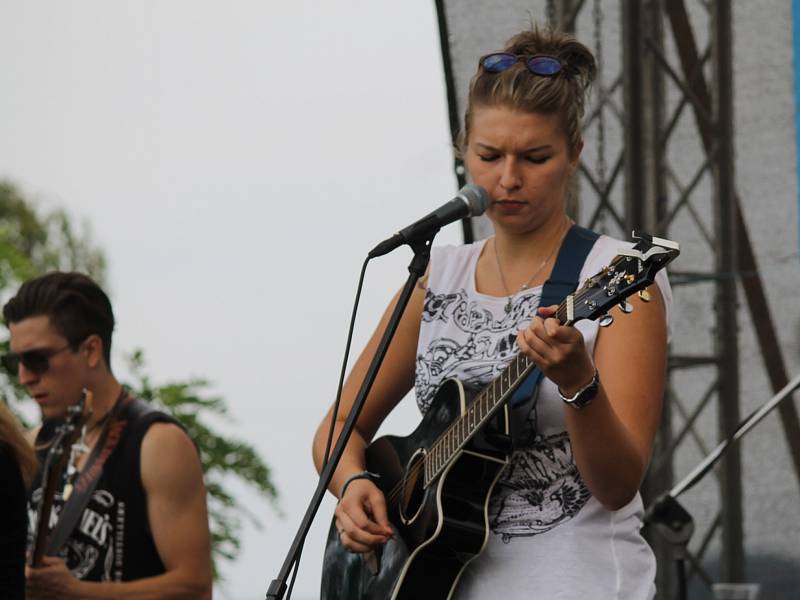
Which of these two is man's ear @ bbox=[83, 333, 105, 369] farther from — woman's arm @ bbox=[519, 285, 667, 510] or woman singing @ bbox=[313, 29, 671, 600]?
woman's arm @ bbox=[519, 285, 667, 510]

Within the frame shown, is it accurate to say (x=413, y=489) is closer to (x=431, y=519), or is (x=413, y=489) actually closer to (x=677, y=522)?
(x=431, y=519)

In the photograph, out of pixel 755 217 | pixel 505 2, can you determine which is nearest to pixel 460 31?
pixel 505 2

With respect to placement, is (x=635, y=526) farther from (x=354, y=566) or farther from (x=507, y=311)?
(x=354, y=566)

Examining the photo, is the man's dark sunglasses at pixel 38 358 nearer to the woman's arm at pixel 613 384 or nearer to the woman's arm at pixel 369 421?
the woman's arm at pixel 369 421

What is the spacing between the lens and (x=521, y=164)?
2.41m

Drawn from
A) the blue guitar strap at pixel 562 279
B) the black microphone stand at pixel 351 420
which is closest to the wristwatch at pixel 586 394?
the blue guitar strap at pixel 562 279

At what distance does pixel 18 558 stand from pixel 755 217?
281 centimetres

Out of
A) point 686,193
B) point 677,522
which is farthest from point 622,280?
point 686,193

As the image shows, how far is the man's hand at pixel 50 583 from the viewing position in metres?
3.71

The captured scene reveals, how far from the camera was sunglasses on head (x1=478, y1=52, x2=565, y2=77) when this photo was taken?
8.14ft

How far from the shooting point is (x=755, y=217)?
4.61 m

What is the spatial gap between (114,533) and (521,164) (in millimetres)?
2061

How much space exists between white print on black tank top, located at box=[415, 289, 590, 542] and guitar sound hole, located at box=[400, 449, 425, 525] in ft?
0.36

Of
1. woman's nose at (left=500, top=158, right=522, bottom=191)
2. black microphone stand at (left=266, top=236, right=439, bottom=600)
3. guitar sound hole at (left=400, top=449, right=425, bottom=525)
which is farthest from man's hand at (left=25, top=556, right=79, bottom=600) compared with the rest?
woman's nose at (left=500, top=158, right=522, bottom=191)
